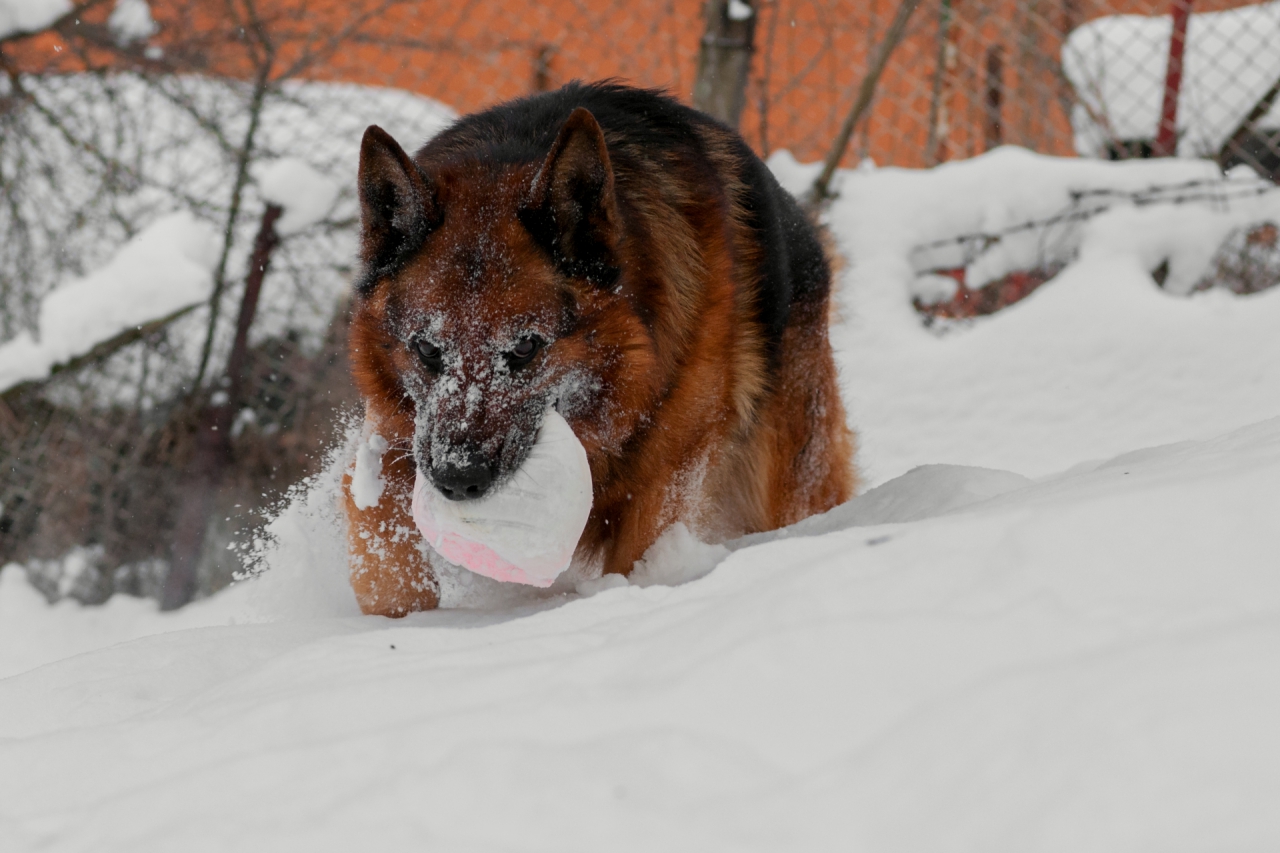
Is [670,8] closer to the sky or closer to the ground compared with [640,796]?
closer to the sky

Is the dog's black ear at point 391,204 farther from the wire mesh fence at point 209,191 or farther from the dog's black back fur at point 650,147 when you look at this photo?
the wire mesh fence at point 209,191

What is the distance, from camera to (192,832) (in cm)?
135

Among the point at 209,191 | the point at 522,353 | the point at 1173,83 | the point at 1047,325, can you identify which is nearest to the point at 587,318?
the point at 522,353

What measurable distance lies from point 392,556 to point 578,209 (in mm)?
1078

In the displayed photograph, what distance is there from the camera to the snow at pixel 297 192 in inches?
206

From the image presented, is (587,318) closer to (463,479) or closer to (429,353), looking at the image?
(429,353)

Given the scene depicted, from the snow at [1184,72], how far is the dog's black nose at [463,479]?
549 cm

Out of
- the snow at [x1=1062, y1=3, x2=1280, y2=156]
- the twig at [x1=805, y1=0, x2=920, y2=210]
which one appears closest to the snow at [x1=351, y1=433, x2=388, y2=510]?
the twig at [x1=805, y1=0, x2=920, y2=210]

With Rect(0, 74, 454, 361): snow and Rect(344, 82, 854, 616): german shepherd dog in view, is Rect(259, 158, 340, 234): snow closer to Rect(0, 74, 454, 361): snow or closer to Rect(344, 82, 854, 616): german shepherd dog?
Rect(0, 74, 454, 361): snow

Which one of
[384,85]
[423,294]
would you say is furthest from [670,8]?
[423,294]

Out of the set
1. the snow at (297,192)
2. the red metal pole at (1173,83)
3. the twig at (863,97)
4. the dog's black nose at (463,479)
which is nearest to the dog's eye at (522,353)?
the dog's black nose at (463,479)

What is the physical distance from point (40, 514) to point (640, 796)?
16.0ft

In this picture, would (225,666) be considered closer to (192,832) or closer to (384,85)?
(192,832)

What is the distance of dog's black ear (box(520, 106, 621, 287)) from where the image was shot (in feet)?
8.11
